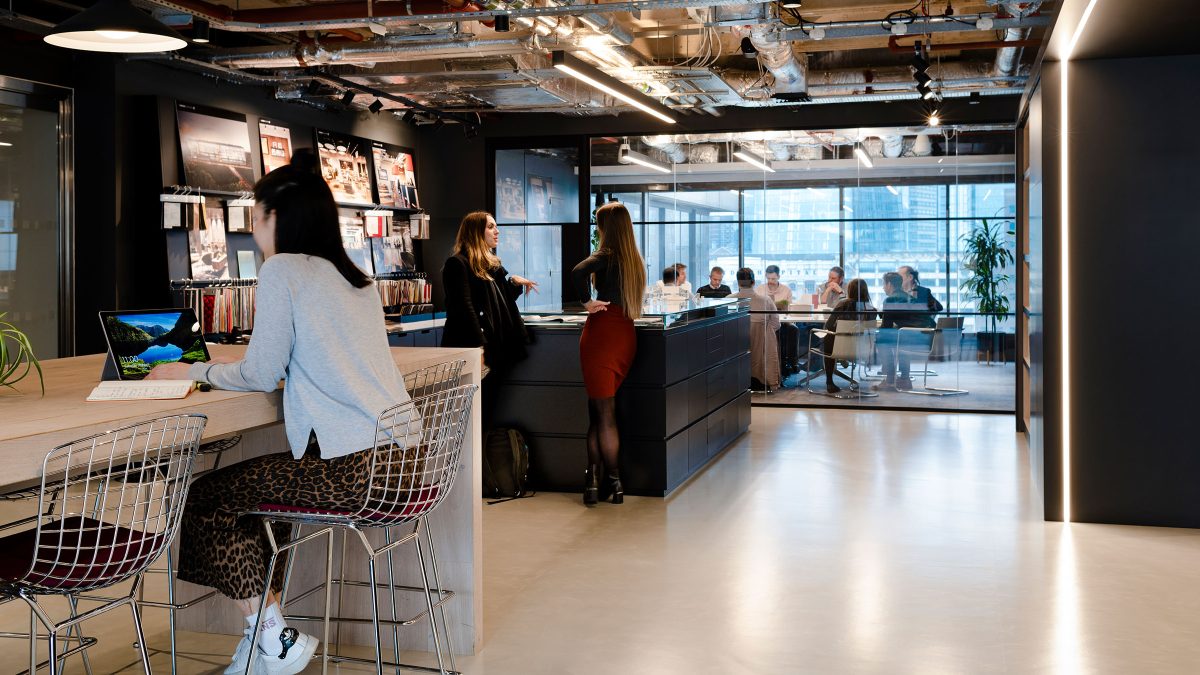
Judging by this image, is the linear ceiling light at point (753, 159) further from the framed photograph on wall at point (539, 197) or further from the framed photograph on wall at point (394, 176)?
the framed photograph on wall at point (394, 176)

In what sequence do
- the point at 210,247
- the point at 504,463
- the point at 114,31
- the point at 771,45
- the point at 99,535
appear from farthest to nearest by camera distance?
the point at 210,247, the point at 771,45, the point at 504,463, the point at 114,31, the point at 99,535

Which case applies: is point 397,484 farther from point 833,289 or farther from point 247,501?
point 833,289

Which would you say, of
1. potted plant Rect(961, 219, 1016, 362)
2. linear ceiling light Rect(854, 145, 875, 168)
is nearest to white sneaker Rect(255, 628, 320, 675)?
potted plant Rect(961, 219, 1016, 362)

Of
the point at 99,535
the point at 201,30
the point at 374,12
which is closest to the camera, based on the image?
the point at 99,535

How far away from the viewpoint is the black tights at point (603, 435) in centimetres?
599

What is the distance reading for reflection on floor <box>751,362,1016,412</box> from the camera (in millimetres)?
9773

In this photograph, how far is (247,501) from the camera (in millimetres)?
3012

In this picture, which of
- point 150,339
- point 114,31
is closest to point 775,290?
point 114,31

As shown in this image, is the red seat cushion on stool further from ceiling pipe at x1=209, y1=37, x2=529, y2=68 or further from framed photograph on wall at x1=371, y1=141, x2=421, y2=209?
framed photograph on wall at x1=371, y1=141, x2=421, y2=209

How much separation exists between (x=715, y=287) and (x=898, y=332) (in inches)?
70.9

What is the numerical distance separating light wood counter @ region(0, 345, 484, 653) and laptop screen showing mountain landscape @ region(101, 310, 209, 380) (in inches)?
5.7

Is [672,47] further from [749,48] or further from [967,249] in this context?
[967,249]

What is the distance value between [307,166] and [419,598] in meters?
1.57

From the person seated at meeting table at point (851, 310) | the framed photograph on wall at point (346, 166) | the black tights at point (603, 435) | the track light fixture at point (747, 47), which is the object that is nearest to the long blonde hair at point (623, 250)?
the black tights at point (603, 435)
